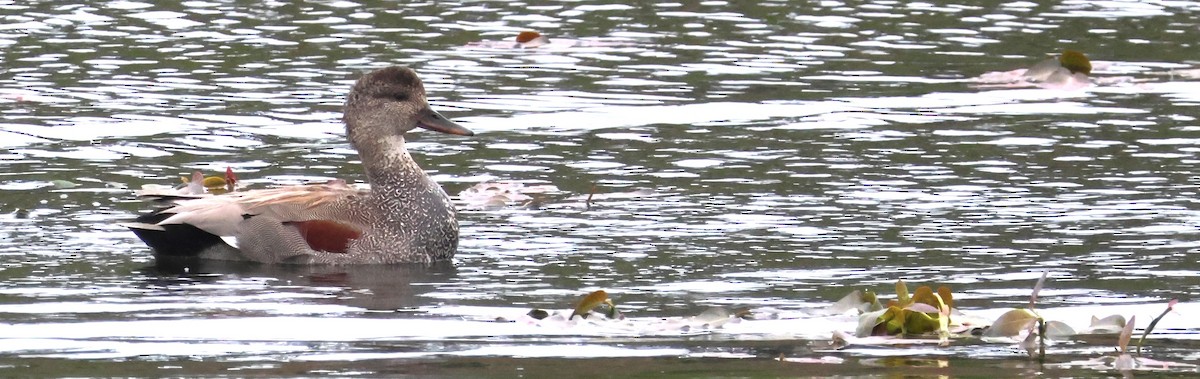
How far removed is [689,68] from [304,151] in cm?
436

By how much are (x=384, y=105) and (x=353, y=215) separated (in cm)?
76

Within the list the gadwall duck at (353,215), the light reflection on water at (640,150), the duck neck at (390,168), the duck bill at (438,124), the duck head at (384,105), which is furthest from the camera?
the duck bill at (438,124)

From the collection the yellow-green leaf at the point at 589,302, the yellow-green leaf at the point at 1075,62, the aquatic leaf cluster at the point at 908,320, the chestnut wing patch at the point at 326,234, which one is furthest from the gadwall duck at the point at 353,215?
the yellow-green leaf at the point at 1075,62

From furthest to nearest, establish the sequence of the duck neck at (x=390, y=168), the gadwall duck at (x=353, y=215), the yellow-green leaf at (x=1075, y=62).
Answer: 1. the yellow-green leaf at (x=1075, y=62)
2. the duck neck at (x=390, y=168)
3. the gadwall duck at (x=353, y=215)

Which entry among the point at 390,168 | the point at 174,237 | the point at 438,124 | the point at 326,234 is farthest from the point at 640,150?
the point at 174,237

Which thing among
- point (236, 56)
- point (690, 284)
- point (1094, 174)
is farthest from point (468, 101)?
point (690, 284)

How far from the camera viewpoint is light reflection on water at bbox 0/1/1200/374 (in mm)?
11414

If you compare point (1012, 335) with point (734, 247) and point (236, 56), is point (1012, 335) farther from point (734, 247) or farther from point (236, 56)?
point (236, 56)

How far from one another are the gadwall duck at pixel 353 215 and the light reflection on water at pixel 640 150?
0.27m

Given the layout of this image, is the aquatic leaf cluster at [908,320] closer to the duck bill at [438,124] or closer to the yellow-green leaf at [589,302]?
the yellow-green leaf at [589,302]

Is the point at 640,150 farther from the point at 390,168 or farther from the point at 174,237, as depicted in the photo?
the point at 174,237

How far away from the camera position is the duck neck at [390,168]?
12953 mm

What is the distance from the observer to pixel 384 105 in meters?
13.1

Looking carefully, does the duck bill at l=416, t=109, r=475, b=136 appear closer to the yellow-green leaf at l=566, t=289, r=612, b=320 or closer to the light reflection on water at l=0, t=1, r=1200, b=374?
the light reflection on water at l=0, t=1, r=1200, b=374
